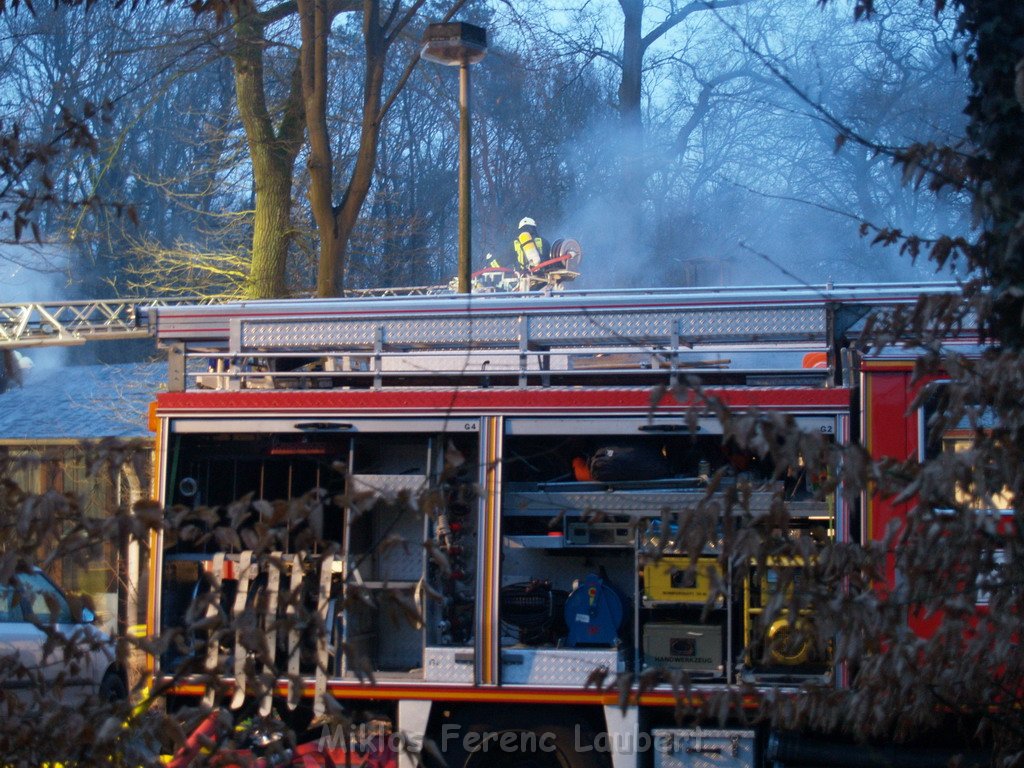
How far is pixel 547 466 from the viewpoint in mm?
7223

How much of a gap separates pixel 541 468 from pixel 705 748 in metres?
1.82

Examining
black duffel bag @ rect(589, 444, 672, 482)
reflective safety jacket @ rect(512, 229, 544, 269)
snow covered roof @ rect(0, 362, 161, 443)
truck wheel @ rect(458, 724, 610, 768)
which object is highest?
reflective safety jacket @ rect(512, 229, 544, 269)

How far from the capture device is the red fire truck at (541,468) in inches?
252

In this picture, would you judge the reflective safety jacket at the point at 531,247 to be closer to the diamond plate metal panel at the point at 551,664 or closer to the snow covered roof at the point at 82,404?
the snow covered roof at the point at 82,404

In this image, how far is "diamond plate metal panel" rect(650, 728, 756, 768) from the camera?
633 centimetres

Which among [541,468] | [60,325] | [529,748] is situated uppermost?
[60,325]

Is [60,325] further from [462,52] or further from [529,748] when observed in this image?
[529,748]

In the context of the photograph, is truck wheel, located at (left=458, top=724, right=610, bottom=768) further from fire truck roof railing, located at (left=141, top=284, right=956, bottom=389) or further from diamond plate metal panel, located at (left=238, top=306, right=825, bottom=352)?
diamond plate metal panel, located at (left=238, top=306, right=825, bottom=352)

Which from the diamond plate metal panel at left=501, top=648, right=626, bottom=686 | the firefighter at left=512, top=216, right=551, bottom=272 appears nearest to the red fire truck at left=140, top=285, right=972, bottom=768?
the diamond plate metal panel at left=501, top=648, right=626, bottom=686

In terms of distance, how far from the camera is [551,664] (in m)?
6.43

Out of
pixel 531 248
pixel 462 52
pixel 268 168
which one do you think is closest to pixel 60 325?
pixel 268 168

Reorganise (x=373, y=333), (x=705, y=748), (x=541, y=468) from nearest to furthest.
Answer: (x=705, y=748) < (x=373, y=333) < (x=541, y=468)

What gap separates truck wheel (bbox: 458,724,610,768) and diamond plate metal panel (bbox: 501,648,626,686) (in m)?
0.31

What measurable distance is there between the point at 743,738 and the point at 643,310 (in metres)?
2.29
